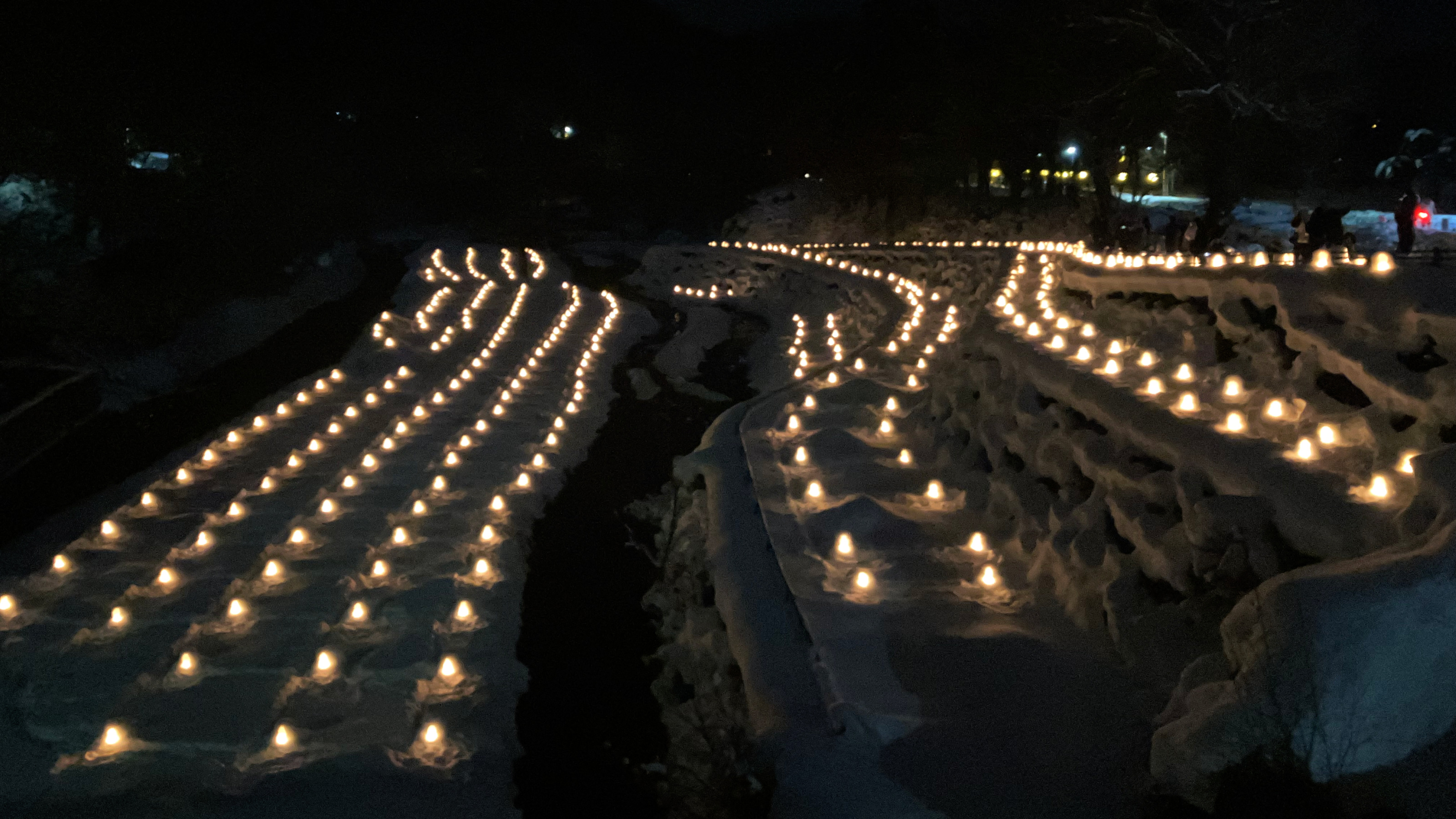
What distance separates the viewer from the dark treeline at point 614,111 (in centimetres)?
1470

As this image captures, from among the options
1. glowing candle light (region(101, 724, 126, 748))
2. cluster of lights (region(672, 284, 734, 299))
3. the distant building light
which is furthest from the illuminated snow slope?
cluster of lights (region(672, 284, 734, 299))

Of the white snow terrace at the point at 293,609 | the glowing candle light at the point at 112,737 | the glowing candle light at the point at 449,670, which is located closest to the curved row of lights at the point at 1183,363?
the white snow terrace at the point at 293,609

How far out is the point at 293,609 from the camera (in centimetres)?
638

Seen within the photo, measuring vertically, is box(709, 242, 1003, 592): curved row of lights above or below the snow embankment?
below

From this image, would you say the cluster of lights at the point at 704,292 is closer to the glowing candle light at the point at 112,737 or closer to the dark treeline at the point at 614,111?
the dark treeline at the point at 614,111

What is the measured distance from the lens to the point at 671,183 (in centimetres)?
3425

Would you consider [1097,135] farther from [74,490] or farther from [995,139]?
[74,490]

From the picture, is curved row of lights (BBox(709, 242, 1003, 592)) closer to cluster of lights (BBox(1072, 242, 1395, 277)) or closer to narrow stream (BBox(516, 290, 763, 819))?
narrow stream (BBox(516, 290, 763, 819))

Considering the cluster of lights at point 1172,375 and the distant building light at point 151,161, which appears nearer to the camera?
the cluster of lights at point 1172,375

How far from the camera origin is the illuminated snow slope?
9.84ft

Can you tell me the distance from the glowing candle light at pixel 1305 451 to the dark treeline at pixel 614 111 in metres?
10.4

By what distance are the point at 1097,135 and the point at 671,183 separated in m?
17.7

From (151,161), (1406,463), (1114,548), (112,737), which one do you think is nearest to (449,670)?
(112,737)

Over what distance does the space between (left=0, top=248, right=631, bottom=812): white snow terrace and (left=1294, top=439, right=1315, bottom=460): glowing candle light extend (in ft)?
13.1
